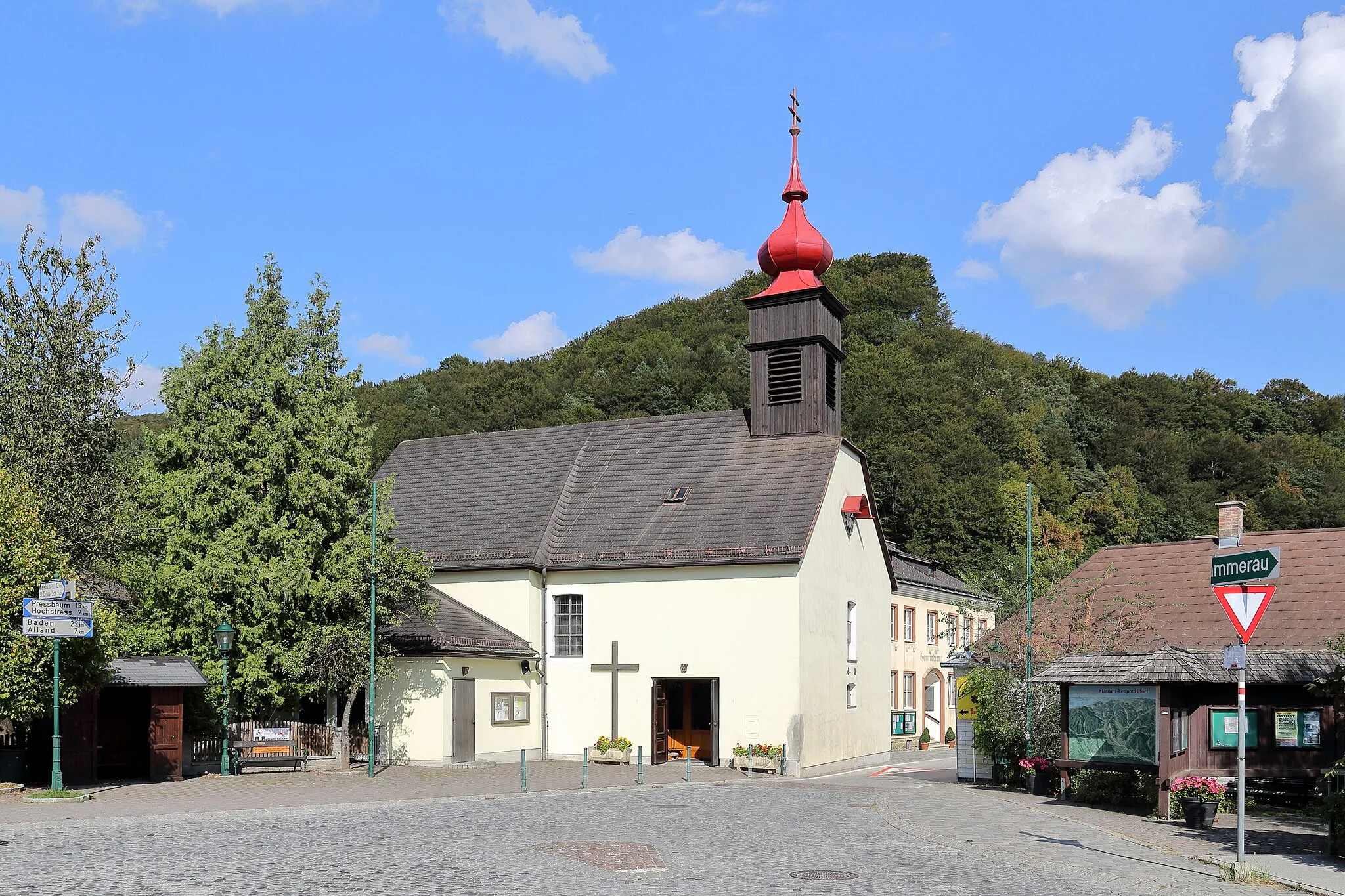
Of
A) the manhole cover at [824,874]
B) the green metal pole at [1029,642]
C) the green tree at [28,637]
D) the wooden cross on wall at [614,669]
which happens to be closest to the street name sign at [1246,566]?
the manhole cover at [824,874]

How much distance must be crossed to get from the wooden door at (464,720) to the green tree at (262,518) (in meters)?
2.99

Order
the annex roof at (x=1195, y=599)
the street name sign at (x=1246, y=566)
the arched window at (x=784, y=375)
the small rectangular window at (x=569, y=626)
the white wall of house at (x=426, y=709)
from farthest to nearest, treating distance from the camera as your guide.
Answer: the arched window at (x=784, y=375), the small rectangular window at (x=569, y=626), the white wall of house at (x=426, y=709), the annex roof at (x=1195, y=599), the street name sign at (x=1246, y=566)

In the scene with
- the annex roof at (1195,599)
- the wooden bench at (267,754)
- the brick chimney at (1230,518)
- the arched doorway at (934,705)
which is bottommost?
the arched doorway at (934,705)

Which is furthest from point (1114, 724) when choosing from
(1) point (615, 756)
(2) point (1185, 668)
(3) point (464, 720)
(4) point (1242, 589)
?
(3) point (464, 720)

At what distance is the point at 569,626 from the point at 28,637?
14.5m

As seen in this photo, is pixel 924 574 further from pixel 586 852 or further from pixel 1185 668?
pixel 586 852

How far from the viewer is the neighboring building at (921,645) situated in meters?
45.7

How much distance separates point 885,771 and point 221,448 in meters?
17.2

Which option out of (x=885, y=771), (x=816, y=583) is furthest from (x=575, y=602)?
(x=885, y=771)

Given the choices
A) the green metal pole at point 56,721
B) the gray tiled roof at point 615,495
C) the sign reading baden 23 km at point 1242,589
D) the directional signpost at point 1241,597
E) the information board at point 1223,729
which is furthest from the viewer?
the gray tiled roof at point 615,495

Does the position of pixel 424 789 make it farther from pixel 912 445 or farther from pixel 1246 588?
pixel 912 445

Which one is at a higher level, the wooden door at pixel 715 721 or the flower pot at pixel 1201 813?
the flower pot at pixel 1201 813

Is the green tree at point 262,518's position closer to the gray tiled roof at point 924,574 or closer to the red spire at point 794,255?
the red spire at point 794,255

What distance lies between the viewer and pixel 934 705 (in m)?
50.0
